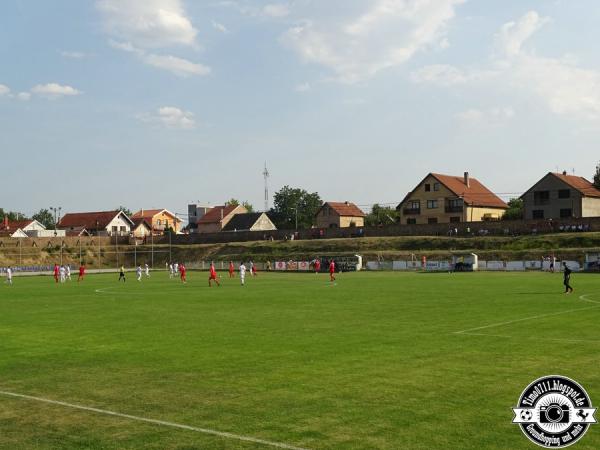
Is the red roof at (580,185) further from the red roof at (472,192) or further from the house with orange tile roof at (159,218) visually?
the house with orange tile roof at (159,218)

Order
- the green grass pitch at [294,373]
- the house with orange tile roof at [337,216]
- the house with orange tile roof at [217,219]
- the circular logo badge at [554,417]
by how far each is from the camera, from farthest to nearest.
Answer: the house with orange tile roof at [217,219]
the house with orange tile roof at [337,216]
the green grass pitch at [294,373]
the circular logo badge at [554,417]

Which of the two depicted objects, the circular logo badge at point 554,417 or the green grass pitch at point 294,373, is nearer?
the circular logo badge at point 554,417

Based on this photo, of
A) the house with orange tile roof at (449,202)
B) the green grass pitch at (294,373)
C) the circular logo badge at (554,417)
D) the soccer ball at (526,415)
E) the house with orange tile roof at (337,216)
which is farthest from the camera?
the house with orange tile roof at (337,216)

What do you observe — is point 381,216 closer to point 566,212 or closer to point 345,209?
point 345,209

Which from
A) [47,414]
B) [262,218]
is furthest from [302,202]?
[47,414]

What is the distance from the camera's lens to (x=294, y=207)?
17375 centimetres

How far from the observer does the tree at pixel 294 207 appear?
17300cm

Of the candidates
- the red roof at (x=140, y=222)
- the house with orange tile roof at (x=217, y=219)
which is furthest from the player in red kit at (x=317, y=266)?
the red roof at (x=140, y=222)

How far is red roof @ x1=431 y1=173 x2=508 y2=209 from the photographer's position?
389 feet

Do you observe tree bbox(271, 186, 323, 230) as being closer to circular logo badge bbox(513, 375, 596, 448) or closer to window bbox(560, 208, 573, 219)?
window bbox(560, 208, 573, 219)

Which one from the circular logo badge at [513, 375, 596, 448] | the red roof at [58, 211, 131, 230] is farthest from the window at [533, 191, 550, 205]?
the circular logo badge at [513, 375, 596, 448]

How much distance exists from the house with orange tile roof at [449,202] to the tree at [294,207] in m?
50.4

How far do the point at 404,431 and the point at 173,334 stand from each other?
46.2ft

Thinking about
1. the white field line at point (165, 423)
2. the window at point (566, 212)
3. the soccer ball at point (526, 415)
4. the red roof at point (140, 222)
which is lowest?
the white field line at point (165, 423)
